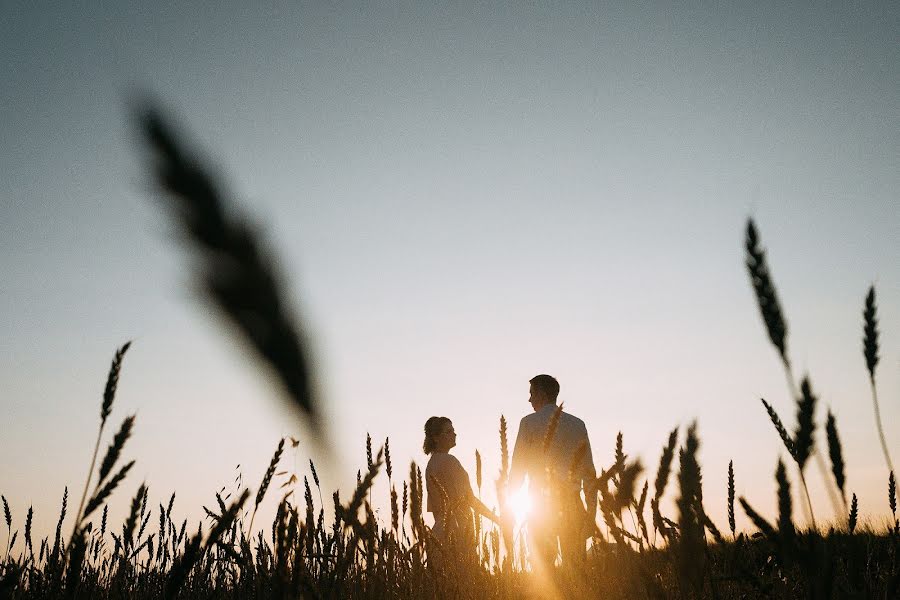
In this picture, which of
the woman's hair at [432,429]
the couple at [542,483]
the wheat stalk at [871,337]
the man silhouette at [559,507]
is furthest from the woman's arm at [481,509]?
the woman's hair at [432,429]

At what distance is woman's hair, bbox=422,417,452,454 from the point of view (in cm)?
603

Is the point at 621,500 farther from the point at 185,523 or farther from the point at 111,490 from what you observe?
the point at 185,523

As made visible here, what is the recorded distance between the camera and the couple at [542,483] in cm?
169

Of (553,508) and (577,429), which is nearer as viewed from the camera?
(553,508)

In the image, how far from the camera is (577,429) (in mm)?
5426

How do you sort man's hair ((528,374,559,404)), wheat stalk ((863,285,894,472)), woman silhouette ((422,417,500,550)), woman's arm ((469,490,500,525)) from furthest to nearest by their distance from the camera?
man's hair ((528,374,559,404)) < woman silhouette ((422,417,500,550)) < woman's arm ((469,490,500,525)) < wheat stalk ((863,285,894,472))

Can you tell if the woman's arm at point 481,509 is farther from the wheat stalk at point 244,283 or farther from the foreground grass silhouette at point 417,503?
the wheat stalk at point 244,283

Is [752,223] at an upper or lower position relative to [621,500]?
upper

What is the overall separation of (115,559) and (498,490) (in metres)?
3.10

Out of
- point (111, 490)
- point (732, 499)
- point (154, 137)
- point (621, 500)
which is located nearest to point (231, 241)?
point (154, 137)

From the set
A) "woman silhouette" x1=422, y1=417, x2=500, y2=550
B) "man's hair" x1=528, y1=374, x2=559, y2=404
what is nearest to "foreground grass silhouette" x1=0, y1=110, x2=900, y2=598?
"woman silhouette" x1=422, y1=417, x2=500, y2=550

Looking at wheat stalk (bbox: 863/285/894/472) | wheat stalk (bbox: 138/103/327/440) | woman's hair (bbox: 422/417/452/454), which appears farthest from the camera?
woman's hair (bbox: 422/417/452/454)

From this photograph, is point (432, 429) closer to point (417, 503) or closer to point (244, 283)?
point (417, 503)

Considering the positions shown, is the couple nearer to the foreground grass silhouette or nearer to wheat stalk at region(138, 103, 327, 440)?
the foreground grass silhouette
